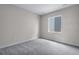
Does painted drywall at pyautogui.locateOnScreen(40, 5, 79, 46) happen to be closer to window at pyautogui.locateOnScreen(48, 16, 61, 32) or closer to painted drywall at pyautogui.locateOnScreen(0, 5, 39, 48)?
window at pyautogui.locateOnScreen(48, 16, 61, 32)

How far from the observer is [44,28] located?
5.72m

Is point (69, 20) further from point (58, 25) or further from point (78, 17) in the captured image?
point (58, 25)

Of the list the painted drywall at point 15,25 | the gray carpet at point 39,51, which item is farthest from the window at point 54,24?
the gray carpet at point 39,51

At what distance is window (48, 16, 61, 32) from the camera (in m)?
4.74

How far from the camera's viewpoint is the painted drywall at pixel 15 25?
10.1ft

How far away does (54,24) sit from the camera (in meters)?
5.18

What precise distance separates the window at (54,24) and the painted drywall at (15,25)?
55.3 inches

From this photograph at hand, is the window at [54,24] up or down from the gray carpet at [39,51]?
up

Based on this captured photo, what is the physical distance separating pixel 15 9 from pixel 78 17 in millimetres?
3396

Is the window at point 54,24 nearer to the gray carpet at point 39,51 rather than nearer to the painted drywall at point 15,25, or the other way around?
the painted drywall at point 15,25

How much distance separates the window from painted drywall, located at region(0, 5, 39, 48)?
1406mm

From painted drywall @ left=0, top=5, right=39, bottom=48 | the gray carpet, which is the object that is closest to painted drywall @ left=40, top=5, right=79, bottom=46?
the gray carpet

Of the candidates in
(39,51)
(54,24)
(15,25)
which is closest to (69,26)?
(54,24)
